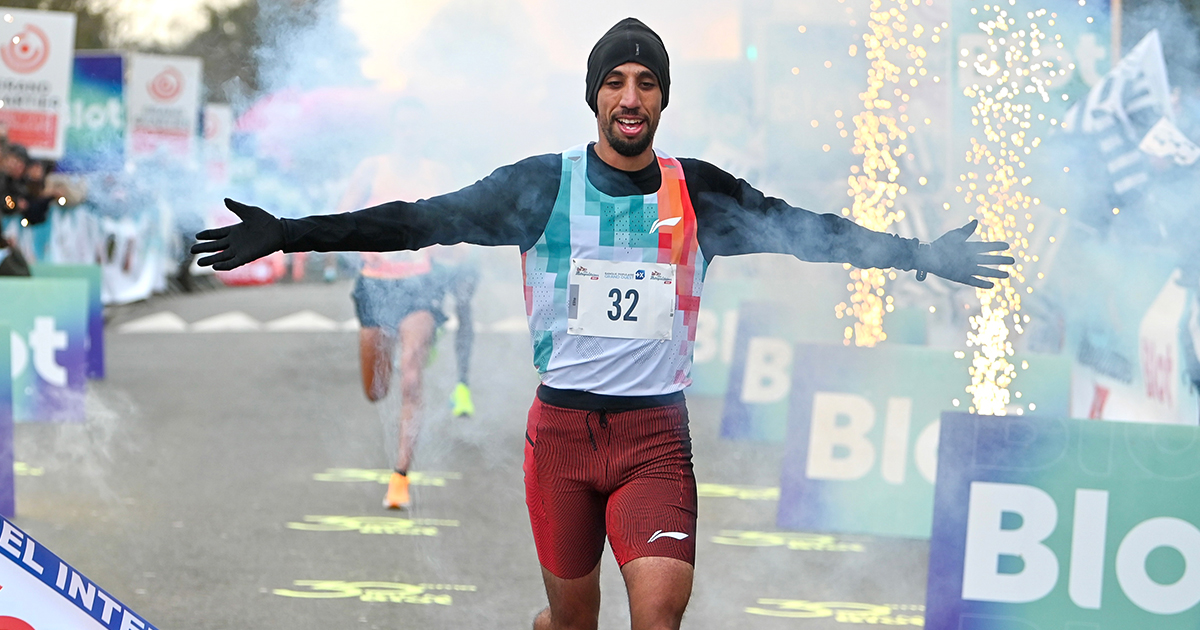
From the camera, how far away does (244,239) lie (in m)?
3.20

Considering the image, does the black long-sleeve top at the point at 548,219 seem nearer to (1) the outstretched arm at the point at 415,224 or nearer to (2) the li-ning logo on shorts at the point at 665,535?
(1) the outstretched arm at the point at 415,224

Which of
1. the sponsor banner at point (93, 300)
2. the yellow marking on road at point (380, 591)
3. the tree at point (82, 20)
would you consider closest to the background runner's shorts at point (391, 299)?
the yellow marking on road at point (380, 591)

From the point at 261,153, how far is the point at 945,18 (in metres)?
3.32

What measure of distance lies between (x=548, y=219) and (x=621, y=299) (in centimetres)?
27

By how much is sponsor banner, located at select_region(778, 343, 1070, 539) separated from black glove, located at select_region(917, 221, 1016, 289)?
273 centimetres

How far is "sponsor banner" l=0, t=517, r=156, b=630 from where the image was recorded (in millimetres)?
3166

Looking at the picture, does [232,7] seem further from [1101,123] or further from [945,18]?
[1101,123]

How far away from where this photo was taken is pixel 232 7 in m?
6.22

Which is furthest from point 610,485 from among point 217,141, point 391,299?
point 217,141

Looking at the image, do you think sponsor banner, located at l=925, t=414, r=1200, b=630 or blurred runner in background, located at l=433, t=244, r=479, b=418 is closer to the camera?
sponsor banner, located at l=925, t=414, r=1200, b=630

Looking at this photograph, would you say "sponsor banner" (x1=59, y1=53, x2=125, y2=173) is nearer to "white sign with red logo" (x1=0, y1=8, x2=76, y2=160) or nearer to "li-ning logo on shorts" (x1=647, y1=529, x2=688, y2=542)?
"white sign with red logo" (x1=0, y1=8, x2=76, y2=160)

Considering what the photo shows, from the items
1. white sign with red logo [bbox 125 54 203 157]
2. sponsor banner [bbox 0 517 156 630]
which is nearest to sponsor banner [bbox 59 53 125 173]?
white sign with red logo [bbox 125 54 203 157]

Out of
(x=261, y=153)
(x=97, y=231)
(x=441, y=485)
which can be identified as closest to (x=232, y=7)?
(x=261, y=153)

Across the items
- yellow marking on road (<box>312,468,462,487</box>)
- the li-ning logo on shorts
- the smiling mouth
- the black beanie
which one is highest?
the black beanie
